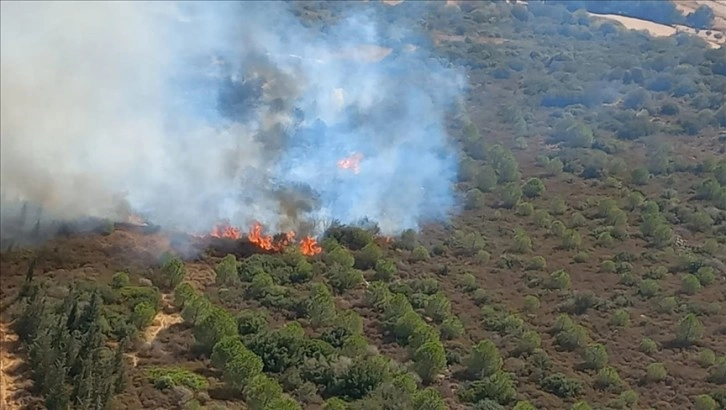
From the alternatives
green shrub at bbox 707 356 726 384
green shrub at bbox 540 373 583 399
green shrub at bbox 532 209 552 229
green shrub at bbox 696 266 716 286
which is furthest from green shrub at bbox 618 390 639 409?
green shrub at bbox 532 209 552 229

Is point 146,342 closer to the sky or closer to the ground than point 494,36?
closer to the ground

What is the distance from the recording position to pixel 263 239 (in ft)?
159

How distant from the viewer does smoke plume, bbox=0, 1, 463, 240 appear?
4656 cm

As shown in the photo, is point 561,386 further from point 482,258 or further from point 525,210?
point 525,210

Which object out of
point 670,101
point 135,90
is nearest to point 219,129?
point 135,90

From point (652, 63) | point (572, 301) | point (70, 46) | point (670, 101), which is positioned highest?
point (652, 63)

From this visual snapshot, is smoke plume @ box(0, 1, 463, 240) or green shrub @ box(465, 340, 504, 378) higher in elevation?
smoke plume @ box(0, 1, 463, 240)

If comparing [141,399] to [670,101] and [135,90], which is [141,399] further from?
[670,101]

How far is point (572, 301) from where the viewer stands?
A: 151ft

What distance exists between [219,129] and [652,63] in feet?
148

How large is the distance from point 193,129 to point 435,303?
68.2 ft

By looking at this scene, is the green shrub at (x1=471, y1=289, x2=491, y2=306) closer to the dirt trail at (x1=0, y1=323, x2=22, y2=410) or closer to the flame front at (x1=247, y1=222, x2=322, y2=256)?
the flame front at (x1=247, y1=222, x2=322, y2=256)

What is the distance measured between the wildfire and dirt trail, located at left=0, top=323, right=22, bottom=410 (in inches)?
488

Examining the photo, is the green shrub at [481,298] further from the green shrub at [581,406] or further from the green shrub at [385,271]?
the green shrub at [581,406]
